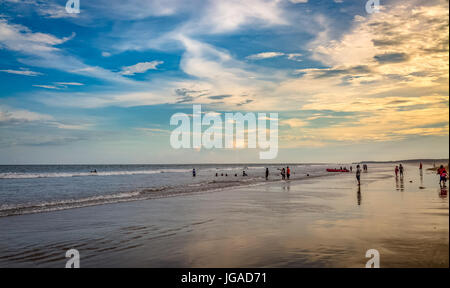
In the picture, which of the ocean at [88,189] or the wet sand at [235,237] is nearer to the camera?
the wet sand at [235,237]

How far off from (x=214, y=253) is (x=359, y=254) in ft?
13.5

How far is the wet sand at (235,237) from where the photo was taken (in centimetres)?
830

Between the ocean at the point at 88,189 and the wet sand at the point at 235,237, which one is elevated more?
the wet sand at the point at 235,237

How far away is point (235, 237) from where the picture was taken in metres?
10.9

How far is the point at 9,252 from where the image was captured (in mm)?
9750

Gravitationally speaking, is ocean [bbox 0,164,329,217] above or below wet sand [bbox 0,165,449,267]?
below

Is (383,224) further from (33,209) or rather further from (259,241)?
(33,209)

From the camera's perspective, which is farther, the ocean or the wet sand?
the ocean

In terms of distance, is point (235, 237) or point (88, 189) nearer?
point (235, 237)

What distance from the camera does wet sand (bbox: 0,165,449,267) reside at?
830 cm

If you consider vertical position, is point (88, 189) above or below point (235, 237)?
below

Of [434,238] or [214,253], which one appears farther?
[434,238]
